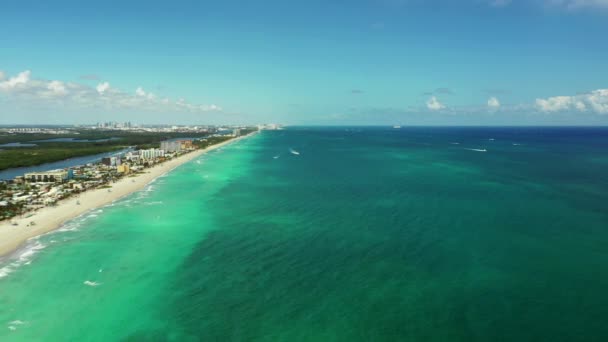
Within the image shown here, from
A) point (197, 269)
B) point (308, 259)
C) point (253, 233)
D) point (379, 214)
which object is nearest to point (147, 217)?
point (253, 233)

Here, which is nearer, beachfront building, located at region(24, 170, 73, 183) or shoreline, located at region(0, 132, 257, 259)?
shoreline, located at region(0, 132, 257, 259)

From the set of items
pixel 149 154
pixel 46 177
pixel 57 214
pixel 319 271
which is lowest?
pixel 319 271

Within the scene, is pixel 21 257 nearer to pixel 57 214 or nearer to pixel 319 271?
pixel 57 214

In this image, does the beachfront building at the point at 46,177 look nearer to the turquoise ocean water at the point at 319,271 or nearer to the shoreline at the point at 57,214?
the shoreline at the point at 57,214

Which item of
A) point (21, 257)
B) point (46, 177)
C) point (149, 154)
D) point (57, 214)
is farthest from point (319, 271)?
point (149, 154)

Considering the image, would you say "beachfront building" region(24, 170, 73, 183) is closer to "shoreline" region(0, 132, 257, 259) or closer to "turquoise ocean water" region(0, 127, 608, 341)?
"shoreline" region(0, 132, 257, 259)

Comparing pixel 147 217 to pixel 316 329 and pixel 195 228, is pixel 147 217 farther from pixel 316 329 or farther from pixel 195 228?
pixel 316 329

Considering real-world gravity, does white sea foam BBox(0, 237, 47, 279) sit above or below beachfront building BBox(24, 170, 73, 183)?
below

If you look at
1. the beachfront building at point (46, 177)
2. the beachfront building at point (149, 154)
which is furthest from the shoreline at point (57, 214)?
the beachfront building at point (149, 154)

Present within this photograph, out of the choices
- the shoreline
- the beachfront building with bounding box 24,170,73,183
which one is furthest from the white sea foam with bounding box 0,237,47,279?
the beachfront building with bounding box 24,170,73,183
